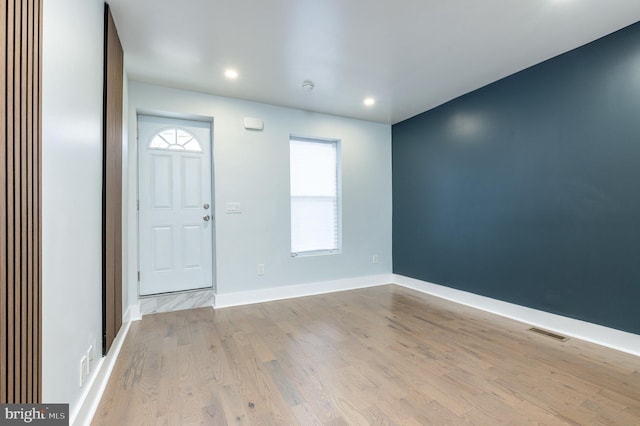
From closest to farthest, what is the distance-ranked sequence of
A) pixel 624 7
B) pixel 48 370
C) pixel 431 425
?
pixel 48 370, pixel 431 425, pixel 624 7

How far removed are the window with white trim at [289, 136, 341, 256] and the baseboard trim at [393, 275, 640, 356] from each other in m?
1.63

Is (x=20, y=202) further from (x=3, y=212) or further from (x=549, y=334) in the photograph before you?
(x=549, y=334)

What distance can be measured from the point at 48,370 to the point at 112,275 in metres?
1.07

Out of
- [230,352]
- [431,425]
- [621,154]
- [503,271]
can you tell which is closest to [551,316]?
[503,271]

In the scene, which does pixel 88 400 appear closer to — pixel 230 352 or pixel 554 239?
pixel 230 352

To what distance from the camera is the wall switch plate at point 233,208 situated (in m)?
3.52

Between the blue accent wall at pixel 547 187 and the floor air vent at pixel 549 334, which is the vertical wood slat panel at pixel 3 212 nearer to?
the blue accent wall at pixel 547 187

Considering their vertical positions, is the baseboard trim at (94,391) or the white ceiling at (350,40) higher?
the white ceiling at (350,40)

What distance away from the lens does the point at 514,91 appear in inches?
118

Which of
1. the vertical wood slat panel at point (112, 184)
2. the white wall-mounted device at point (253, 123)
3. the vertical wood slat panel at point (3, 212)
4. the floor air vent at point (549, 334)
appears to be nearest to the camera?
the vertical wood slat panel at point (3, 212)

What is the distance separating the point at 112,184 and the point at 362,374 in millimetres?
2251

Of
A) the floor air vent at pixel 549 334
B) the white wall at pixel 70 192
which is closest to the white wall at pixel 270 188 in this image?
the white wall at pixel 70 192

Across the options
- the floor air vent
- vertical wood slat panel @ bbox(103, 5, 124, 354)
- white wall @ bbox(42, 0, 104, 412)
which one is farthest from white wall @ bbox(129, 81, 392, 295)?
the floor air vent

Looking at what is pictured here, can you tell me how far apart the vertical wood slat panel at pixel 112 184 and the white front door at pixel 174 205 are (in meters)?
0.88
